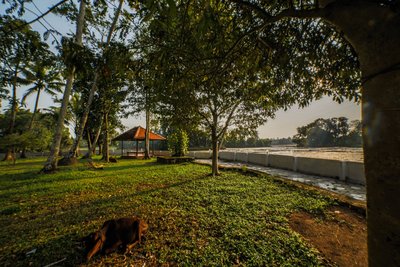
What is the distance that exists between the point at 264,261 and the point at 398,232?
2.40 meters

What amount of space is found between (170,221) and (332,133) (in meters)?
81.3

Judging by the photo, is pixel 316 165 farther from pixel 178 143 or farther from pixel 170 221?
pixel 178 143

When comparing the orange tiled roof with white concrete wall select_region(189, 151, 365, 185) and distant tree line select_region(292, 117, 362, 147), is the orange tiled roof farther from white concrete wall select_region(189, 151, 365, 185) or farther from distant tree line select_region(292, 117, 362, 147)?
distant tree line select_region(292, 117, 362, 147)

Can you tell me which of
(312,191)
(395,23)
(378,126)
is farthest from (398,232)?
(312,191)

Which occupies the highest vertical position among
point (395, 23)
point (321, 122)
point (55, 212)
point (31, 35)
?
point (321, 122)

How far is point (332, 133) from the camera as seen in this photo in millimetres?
68000

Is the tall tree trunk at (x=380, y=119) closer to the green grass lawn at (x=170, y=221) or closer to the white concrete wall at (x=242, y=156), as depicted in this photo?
the green grass lawn at (x=170, y=221)

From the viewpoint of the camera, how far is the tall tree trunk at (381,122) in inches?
45.7

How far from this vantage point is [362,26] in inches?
53.8

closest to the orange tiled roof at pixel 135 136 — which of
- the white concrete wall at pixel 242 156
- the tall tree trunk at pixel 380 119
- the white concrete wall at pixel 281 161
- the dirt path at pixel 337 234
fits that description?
the white concrete wall at pixel 242 156

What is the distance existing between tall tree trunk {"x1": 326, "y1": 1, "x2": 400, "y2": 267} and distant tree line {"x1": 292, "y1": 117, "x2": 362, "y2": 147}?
66.2 m

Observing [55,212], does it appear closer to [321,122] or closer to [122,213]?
[122,213]

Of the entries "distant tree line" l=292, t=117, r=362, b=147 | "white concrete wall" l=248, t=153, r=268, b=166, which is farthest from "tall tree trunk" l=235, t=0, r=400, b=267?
"distant tree line" l=292, t=117, r=362, b=147

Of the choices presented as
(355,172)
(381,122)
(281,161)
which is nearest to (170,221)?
(381,122)
